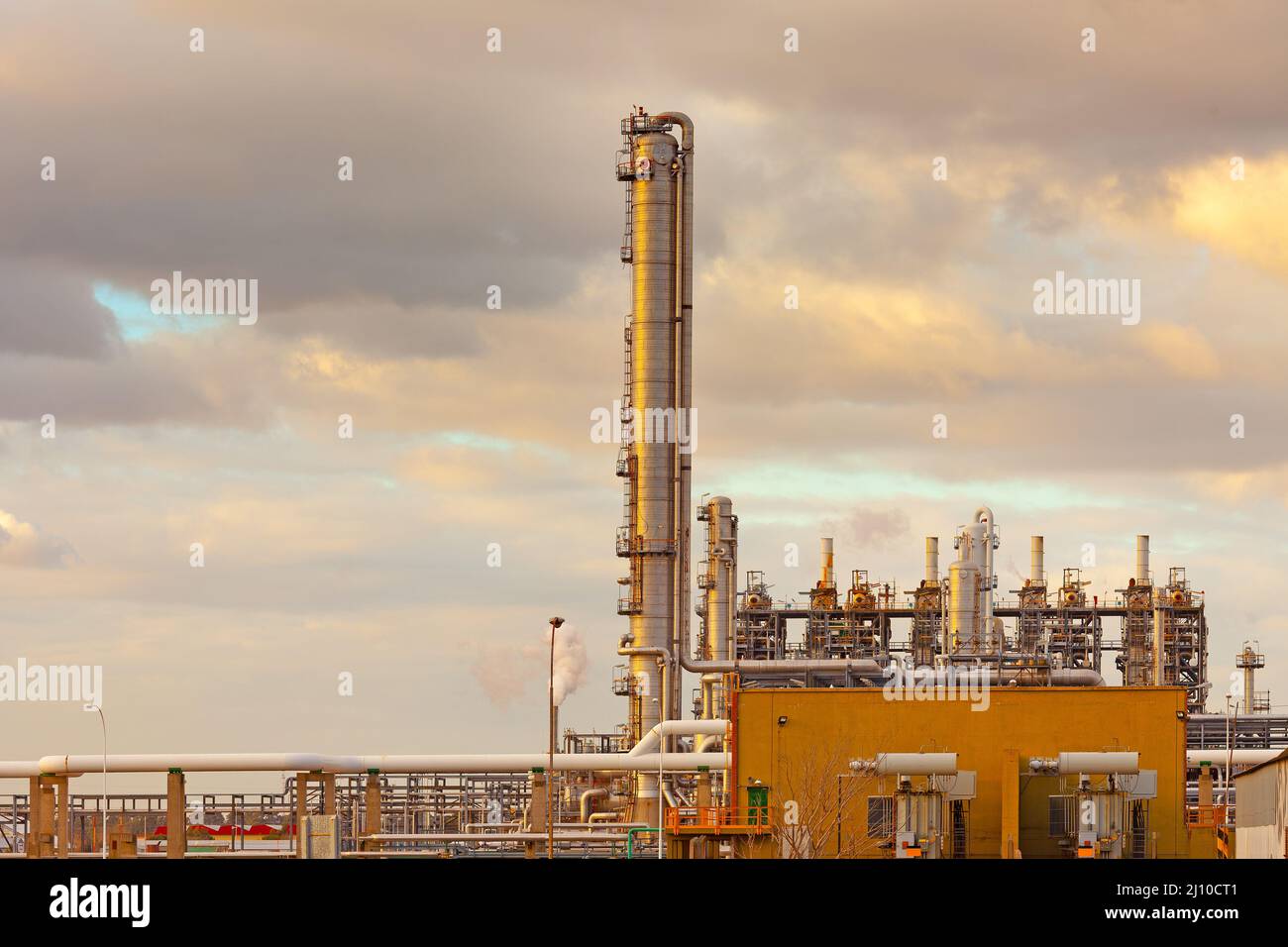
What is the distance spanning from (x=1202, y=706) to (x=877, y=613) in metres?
17.0

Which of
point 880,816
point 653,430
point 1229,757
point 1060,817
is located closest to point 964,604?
point 1229,757

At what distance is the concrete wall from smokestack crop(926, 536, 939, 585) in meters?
38.0

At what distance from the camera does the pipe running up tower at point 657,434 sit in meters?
64.8

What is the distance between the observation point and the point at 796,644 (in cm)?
8838

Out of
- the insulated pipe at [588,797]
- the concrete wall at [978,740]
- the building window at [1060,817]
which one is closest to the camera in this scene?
the building window at [1060,817]

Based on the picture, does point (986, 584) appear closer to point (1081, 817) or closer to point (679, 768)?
point (679, 768)

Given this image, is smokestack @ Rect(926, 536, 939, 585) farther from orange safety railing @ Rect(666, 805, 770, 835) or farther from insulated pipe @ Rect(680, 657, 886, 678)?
orange safety railing @ Rect(666, 805, 770, 835)

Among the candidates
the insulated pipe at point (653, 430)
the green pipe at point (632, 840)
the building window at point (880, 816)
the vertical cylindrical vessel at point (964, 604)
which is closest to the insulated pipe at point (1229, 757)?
the building window at point (880, 816)

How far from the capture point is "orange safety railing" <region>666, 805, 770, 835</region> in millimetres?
47344

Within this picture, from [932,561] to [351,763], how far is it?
138ft

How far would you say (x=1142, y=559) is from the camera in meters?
90.8

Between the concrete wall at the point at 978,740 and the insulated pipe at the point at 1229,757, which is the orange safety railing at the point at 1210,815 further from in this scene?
the insulated pipe at the point at 1229,757

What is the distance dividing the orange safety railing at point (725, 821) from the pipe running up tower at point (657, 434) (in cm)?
1530
